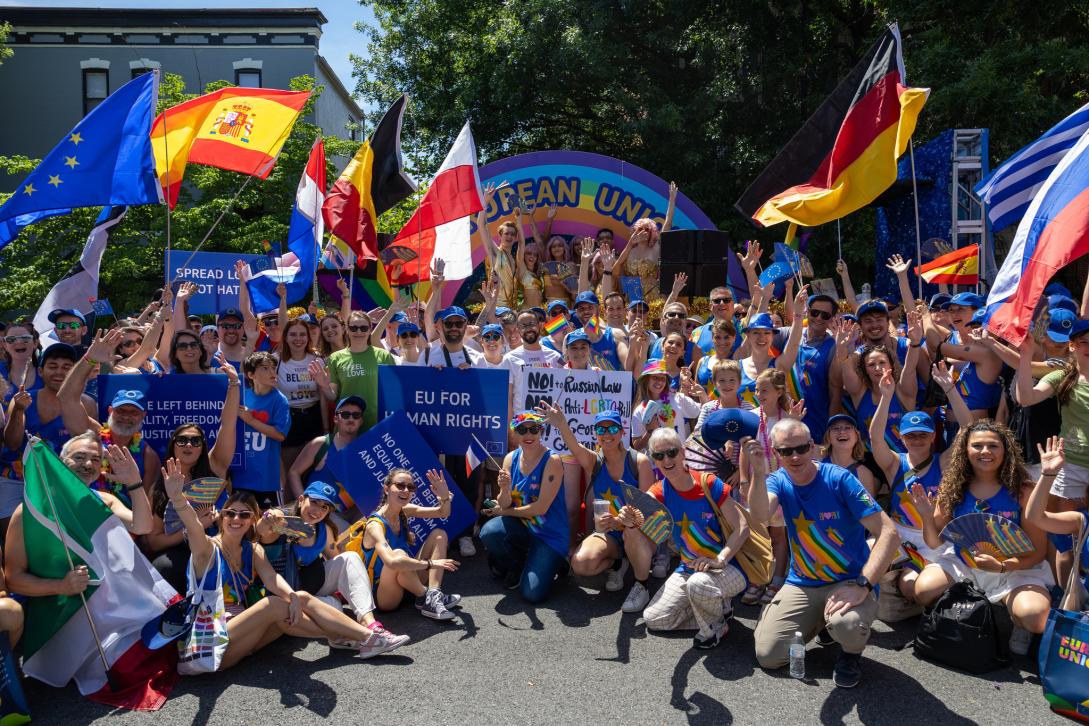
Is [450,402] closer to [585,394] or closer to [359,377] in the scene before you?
[359,377]

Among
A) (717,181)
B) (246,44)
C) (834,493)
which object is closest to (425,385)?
(834,493)

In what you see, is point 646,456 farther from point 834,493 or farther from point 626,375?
point 834,493

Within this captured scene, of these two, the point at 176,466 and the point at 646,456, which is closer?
the point at 176,466

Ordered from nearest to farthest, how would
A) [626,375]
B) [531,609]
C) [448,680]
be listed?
[448,680]
[531,609]
[626,375]

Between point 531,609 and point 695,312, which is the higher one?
point 695,312

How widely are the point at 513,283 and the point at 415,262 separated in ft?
8.65

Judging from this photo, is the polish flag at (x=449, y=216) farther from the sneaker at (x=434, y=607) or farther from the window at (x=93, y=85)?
the window at (x=93, y=85)

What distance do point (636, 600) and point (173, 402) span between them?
3.77 metres

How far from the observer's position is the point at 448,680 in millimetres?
5160

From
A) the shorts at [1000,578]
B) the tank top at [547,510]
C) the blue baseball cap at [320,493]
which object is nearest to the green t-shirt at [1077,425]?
the shorts at [1000,578]

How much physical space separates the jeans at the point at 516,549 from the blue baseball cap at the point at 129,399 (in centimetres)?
267

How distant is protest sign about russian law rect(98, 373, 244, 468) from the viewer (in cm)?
659

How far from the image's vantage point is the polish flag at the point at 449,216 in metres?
9.12

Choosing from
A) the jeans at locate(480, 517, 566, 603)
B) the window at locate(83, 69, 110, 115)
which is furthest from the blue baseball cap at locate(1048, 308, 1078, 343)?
the window at locate(83, 69, 110, 115)
